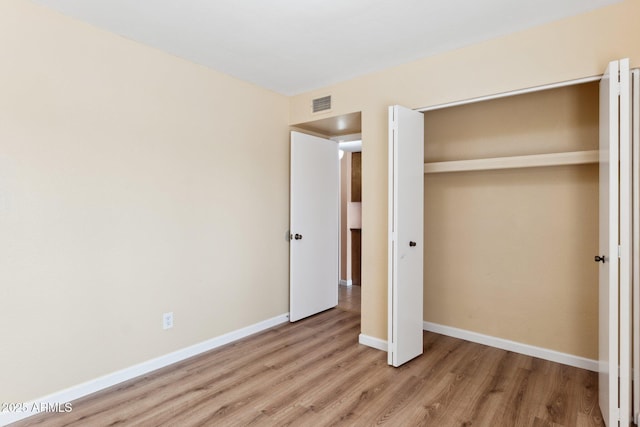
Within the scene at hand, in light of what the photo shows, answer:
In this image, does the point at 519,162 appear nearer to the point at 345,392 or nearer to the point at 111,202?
the point at 345,392

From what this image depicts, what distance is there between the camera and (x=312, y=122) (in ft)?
12.8

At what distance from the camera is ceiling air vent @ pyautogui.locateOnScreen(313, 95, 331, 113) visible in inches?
143

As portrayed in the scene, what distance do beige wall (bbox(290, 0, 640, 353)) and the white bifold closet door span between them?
18.3 inches

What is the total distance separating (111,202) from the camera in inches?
99.9

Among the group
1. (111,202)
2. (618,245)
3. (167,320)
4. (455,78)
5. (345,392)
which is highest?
(455,78)

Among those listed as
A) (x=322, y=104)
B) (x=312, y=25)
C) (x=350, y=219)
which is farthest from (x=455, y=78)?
(x=350, y=219)

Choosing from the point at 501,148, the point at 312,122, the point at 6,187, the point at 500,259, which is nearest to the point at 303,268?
the point at 312,122

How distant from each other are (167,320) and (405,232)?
7.10 feet

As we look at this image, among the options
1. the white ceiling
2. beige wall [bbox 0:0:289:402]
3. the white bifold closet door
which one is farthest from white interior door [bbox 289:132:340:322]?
the white bifold closet door

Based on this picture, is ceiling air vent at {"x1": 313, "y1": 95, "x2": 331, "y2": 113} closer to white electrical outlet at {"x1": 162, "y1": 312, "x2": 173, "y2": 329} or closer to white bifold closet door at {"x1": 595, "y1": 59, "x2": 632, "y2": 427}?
white bifold closet door at {"x1": 595, "y1": 59, "x2": 632, "y2": 427}

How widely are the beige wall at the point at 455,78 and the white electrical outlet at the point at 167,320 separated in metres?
1.77

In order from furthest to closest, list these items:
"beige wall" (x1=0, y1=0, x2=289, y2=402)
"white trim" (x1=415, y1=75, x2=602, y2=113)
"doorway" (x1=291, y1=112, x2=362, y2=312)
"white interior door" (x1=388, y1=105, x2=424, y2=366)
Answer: "doorway" (x1=291, y1=112, x2=362, y2=312)
"white interior door" (x1=388, y1=105, x2=424, y2=366)
"white trim" (x1=415, y1=75, x2=602, y2=113)
"beige wall" (x1=0, y1=0, x2=289, y2=402)

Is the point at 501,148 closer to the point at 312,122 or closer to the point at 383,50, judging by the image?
the point at 383,50

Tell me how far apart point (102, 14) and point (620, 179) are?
11.1ft
